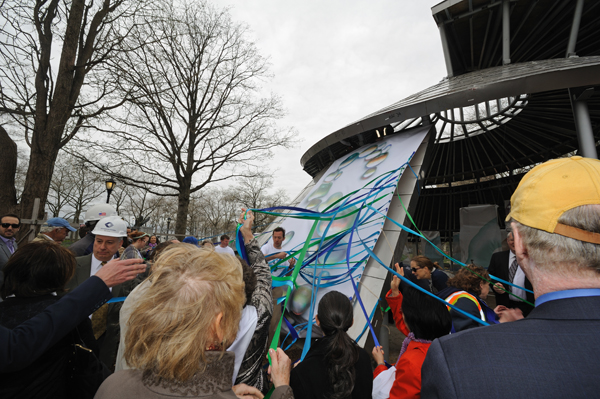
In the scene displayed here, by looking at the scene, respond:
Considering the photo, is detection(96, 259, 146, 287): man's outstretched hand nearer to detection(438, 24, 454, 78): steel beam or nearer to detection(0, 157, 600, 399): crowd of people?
detection(0, 157, 600, 399): crowd of people

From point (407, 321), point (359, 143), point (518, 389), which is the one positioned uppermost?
point (359, 143)

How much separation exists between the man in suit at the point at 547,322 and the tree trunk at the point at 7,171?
24.6ft

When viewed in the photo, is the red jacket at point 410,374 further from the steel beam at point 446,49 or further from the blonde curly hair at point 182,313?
the steel beam at point 446,49

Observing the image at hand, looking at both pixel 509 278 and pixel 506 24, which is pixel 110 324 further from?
pixel 506 24

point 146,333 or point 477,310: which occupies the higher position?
point 146,333

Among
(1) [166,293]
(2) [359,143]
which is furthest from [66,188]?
(1) [166,293]

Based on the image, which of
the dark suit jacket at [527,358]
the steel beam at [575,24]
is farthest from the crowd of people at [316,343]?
the steel beam at [575,24]

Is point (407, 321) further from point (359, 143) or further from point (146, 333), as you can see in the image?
point (359, 143)

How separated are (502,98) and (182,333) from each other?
5688mm

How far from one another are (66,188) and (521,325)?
41722 mm

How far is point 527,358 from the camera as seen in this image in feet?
2.34

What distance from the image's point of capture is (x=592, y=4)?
19.2 feet

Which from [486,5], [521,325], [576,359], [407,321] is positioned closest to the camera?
[576,359]

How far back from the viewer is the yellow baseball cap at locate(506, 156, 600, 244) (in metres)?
0.84
